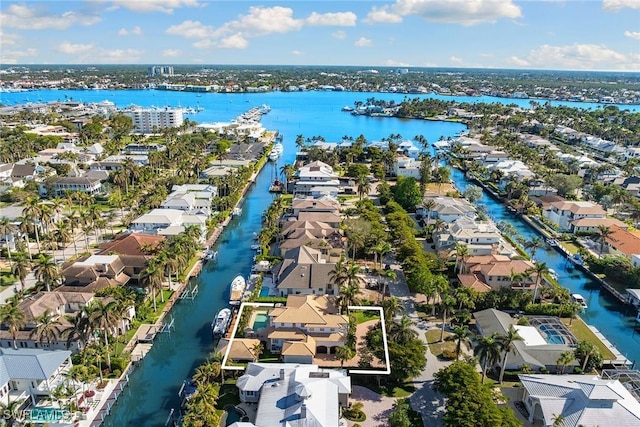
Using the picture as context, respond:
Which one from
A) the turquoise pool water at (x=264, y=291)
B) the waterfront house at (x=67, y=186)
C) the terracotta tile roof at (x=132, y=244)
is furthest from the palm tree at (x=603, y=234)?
the waterfront house at (x=67, y=186)

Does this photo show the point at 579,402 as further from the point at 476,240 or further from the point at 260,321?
the point at 476,240

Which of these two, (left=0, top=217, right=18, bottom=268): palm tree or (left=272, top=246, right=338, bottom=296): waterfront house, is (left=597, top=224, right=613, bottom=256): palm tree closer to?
(left=272, top=246, right=338, bottom=296): waterfront house

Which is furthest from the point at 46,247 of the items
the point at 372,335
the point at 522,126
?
the point at 522,126

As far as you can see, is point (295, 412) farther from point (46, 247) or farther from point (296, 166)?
point (296, 166)

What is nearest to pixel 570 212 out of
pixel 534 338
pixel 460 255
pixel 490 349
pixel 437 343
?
pixel 460 255

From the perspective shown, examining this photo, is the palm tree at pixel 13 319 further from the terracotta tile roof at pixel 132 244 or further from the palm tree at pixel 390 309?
the palm tree at pixel 390 309
